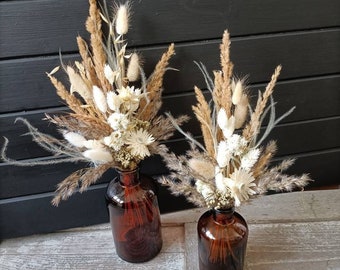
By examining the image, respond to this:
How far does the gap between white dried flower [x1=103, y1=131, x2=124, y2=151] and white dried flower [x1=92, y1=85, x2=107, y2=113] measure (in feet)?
0.19

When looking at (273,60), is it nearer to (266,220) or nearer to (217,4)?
(217,4)

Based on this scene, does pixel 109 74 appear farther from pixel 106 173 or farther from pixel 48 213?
pixel 48 213

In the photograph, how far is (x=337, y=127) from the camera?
1201 mm

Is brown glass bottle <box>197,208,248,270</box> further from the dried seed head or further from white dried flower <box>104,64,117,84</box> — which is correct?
white dried flower <box>104,64,117,84</box>

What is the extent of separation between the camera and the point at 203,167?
80 cm

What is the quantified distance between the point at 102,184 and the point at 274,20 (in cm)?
66

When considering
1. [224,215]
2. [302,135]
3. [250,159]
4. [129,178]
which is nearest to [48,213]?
[129,178]

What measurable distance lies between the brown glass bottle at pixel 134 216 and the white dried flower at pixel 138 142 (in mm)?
84

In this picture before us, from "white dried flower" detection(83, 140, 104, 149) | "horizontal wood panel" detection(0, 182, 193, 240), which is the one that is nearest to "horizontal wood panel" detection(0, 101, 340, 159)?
"horizontal wood panel" detection(0, 182, 193, 240)

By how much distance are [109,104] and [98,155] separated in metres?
0.11

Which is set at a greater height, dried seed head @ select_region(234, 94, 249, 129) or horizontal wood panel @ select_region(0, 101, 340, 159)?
dried seed head @ select_region(234, 94, 249, 129)

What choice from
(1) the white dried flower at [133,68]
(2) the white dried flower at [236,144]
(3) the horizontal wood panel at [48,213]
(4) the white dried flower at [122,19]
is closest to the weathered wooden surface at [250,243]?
(3) the horizontal wood panel at [48,213]

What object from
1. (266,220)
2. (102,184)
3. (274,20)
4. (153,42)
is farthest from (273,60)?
(102,184)

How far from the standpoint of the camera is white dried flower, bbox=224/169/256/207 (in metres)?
0.75
